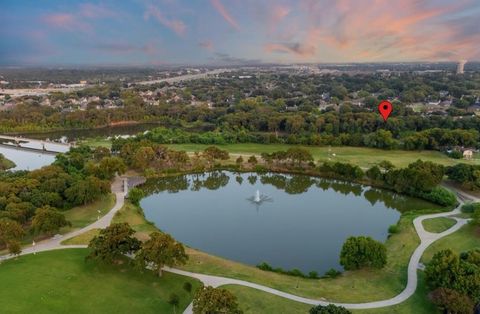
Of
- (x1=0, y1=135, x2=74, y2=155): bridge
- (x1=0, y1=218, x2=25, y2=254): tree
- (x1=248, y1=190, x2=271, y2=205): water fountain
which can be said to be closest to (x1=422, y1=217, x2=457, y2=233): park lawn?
(x1=248, y1=190, x2=271, y2=205): water fountain

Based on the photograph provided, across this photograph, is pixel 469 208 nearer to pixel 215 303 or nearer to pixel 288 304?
pixel 288 304

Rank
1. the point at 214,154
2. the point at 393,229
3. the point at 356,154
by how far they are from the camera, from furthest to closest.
Answer: the point at 356,154 → the point at 214,154 → the point at 393,229

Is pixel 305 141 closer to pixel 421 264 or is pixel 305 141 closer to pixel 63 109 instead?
pixel 421 264

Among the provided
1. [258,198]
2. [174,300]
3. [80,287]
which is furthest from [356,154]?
[80,287]

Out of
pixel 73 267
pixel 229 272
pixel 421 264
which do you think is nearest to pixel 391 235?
pixel 421 264

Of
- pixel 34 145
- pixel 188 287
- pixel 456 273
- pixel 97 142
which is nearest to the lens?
pixel 456 273

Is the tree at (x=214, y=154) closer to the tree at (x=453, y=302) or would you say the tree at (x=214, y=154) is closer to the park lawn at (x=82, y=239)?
the park lawn at (x=82, y=239)
